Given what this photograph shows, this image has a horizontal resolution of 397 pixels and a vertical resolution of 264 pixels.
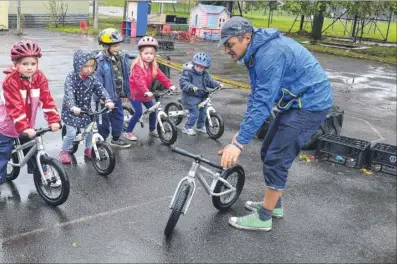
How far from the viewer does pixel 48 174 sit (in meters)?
5.00

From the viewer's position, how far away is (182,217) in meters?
5.05

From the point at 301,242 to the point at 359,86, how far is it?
11751 mm

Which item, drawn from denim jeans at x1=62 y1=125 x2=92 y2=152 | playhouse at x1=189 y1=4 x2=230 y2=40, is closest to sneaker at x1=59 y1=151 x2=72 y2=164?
denim jeans at x1=62 y1=125 x2=92 y2=152

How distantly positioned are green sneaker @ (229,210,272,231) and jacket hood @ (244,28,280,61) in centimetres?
177

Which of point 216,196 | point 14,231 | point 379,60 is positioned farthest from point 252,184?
point 379,60

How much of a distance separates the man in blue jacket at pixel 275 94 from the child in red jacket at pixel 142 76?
10.3 ft

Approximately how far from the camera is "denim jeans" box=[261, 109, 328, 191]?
172 inches

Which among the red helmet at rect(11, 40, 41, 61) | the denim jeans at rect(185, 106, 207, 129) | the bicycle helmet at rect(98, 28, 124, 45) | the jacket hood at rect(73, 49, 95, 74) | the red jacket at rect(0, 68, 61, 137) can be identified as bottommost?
the denim jeans at rect(185, 106, 207, 129)

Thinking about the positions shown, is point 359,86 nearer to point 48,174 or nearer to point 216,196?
point 216,196

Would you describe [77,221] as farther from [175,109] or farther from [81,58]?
[175,109]

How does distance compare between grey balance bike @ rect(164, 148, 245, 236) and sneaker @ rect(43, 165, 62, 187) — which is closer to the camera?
grey balance bike @ rect(164, 148, 245, 236)

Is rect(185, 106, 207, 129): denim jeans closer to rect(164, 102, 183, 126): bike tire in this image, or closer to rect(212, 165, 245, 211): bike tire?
rect(164, 102, 183, 126): bike tire

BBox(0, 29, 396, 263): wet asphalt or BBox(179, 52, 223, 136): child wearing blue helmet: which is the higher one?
BBox(179, 52, 223, 136): child wearing blue helmet

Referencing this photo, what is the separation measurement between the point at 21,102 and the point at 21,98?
0.05 metres
